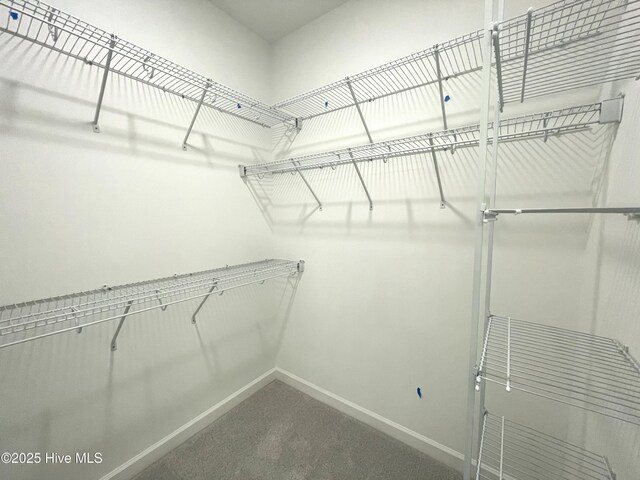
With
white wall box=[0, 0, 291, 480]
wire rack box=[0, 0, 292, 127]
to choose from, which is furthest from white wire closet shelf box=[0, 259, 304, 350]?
wire rack box=[0, 0, 292, 127]

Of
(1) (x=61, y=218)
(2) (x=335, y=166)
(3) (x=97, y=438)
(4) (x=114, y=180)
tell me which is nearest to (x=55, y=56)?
(4) (x=114, y=180)

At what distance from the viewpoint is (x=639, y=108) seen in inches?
31.0

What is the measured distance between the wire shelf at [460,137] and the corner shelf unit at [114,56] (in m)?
0.41

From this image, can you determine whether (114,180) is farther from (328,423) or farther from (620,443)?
(620,443)

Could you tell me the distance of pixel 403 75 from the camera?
4.72 ft

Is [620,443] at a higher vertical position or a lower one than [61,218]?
lower

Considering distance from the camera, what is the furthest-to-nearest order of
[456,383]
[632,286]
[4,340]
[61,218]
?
[456,383]
[61,218]
[4,340]
[632,286]

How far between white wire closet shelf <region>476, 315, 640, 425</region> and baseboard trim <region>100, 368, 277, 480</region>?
1662mm

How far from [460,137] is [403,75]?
47 cm

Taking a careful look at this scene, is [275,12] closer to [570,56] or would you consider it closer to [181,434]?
[570,56]

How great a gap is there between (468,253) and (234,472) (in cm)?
170

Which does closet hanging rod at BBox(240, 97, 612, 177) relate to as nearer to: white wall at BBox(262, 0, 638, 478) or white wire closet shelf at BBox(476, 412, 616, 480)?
white wall at BBox(262, 0, 638, 478)

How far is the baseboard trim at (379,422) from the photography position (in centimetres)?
145

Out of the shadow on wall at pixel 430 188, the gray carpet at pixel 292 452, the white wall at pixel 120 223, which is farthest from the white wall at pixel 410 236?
the white wall at pixel 120 223
